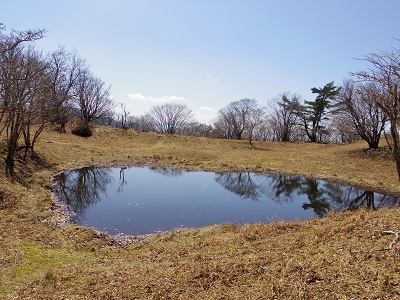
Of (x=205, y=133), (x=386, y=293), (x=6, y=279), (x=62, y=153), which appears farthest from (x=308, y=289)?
(x=205, y=133)

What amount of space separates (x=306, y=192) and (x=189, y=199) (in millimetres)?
8908

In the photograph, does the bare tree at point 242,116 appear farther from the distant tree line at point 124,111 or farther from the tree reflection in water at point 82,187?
the tree reflection in water at point 82,187

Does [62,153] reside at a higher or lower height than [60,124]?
lower

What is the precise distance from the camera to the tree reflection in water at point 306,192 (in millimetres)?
16594

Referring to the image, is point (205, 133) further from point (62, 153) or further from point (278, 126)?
point (62, 153)

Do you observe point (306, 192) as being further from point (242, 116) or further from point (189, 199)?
point (242, 116)

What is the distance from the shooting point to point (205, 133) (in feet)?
306

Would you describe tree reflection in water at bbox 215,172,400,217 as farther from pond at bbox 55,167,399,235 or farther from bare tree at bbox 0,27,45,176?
bare tree at bbox 0,27,45,176

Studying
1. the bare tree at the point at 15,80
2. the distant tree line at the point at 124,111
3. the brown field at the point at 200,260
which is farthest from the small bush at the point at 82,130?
the brown field at the point at 200,260

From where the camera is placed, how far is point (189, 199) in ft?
55.3

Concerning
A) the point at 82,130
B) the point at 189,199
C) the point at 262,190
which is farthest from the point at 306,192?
the point at 82,130

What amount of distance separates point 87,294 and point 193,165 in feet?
81.7

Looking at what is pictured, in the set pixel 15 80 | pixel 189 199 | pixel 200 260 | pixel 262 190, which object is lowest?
pixel 189 199

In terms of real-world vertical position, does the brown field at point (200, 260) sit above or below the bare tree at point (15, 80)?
below
